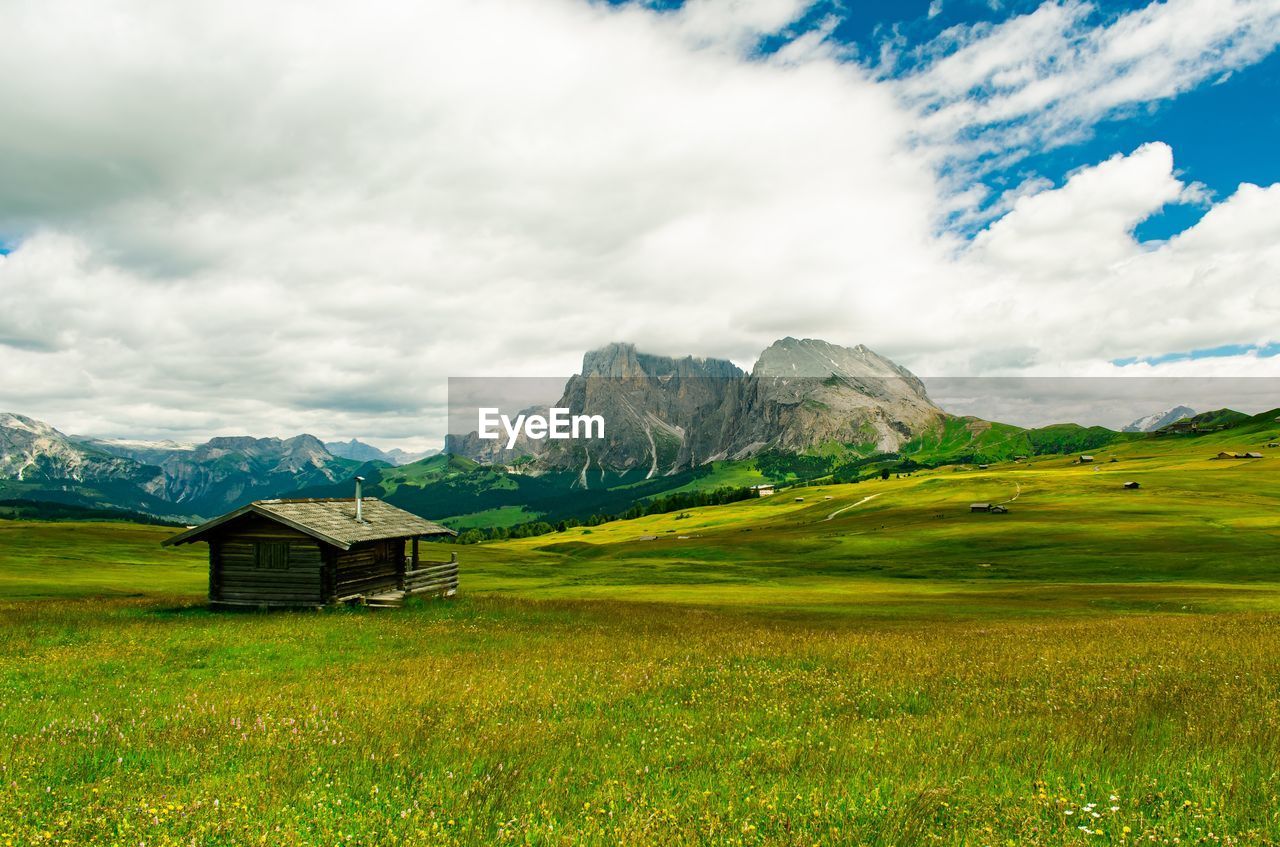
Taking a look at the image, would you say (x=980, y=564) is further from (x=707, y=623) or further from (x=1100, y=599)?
(x=707, y=623)

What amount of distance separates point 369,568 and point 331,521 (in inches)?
154

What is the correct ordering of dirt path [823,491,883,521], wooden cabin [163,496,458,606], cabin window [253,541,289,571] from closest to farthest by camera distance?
1. wooden cabin [163,496,458,606]
2. cabin window [253,541,289,571]
3. dirt path [823,491,883,521]

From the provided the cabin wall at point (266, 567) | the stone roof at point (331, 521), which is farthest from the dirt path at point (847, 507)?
the cabin wall at point (266, 567)

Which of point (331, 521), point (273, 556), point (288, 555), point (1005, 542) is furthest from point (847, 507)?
point (273, 556)

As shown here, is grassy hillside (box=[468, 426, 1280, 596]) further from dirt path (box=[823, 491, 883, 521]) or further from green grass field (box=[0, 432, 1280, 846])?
green grass field (box=[0, 432, 1280, 846])

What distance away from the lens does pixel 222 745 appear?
969 cm

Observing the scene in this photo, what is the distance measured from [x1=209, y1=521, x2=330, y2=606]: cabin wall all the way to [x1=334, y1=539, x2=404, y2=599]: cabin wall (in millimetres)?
1214

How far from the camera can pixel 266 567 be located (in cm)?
3809

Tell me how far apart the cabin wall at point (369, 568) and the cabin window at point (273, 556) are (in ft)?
9.44

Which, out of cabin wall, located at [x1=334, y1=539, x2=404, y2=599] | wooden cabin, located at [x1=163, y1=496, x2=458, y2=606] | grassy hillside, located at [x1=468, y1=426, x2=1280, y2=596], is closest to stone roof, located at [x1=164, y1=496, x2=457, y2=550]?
wooden cabin, located at [x1=163, y1=496, x2=458, y2=606]

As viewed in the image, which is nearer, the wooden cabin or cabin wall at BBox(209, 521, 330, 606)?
the wooden cabin

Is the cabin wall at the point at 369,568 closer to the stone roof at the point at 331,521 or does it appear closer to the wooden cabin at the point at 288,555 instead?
the wooden cabin at the point at 288,555

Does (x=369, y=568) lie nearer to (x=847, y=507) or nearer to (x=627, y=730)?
(x=627, y=730)

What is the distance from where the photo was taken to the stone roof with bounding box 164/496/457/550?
121 ft
